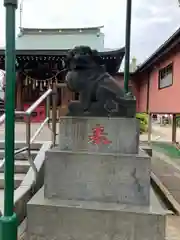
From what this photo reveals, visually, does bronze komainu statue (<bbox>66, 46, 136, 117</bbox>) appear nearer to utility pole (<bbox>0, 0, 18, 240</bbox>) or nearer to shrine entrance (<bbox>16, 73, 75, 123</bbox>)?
utility pole (<bbox>0, 0, 18, 240</bbox>)

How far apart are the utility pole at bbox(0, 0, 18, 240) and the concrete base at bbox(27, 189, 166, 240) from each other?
0.49m

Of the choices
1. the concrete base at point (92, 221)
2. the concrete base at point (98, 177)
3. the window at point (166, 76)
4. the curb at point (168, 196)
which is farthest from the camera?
the window at point (166, 76)

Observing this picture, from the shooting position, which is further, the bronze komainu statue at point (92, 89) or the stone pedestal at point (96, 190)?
the bronze komainu statue at point (92, 89)

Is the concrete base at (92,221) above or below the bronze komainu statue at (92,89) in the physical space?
below

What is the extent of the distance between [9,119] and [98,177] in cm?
104

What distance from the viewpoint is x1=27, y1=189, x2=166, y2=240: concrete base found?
227 cm

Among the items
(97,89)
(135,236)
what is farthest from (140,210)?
(97,89)

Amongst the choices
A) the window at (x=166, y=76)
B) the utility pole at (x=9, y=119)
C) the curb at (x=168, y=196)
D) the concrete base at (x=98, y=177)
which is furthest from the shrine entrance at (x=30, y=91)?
the utility pole at (x=9, y=119)

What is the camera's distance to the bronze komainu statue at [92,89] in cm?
263

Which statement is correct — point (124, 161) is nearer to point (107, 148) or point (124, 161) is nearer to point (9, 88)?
point (107, 148)

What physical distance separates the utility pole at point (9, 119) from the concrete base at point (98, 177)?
0.63m

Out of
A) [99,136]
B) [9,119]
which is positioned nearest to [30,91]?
[99,136]

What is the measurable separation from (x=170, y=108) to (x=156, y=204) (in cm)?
968

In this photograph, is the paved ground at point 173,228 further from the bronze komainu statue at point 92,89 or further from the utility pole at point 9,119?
the utility pole at point 9,119
